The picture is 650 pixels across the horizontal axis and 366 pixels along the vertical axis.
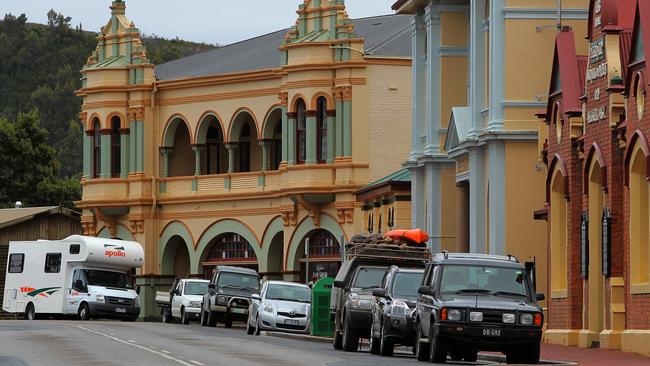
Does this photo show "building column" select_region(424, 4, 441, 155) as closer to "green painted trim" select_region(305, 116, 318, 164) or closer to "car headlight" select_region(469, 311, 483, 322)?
"green painted trim" select_region(305, 116, 318, 164)

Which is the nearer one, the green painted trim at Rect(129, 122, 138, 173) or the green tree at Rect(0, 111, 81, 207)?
the green painted trim at Rect(129, 122, 138, 173)

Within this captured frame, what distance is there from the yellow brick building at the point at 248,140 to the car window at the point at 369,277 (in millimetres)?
28813

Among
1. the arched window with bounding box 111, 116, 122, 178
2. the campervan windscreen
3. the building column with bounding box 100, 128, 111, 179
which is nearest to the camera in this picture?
the campervan windscreen

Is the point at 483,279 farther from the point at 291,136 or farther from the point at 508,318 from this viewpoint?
the point at 291,136

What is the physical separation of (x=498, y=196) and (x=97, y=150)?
113 feet

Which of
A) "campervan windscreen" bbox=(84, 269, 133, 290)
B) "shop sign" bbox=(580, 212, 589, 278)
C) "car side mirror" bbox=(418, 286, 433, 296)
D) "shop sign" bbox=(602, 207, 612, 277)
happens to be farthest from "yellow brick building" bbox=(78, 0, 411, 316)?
"car side mirror" bbox=(418, 286, 433, 296)

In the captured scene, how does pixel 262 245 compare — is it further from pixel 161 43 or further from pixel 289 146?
pixel 161 43

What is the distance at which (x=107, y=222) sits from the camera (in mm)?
76125

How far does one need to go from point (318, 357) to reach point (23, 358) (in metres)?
5.09

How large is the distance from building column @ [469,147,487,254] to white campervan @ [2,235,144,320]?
1632cm

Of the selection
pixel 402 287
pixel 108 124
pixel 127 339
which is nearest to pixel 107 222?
pixel 108 124

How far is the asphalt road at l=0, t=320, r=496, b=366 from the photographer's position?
2939cm

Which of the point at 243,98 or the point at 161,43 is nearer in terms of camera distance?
the point at 243,98

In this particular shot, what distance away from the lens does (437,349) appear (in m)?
29.3
